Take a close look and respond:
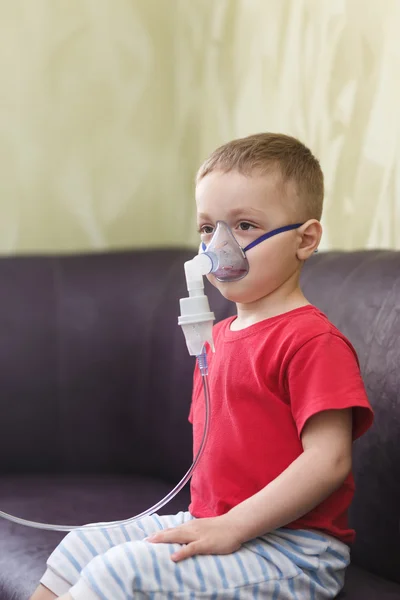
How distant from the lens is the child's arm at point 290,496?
111 centimetres

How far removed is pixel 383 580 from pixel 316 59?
45.4 inches

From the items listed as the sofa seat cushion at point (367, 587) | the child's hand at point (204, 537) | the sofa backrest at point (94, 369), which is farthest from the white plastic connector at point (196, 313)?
the sofa backrest at point (94, 369)

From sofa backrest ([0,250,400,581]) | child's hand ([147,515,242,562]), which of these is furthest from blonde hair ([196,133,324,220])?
A: sofa backrest ([0,250,400,581])

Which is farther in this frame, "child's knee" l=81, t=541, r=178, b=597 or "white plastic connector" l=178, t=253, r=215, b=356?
"white plastic connector" l=178, t=253, r=215, b=356

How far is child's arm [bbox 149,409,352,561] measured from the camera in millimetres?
1113

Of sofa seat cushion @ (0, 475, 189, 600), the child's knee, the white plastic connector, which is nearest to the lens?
the child's knee

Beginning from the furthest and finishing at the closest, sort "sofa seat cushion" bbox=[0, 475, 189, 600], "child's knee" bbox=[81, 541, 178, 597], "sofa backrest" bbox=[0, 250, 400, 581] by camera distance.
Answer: "sofa backrest" bbox=[0, 250, 400, 581] → "sofa seat cushion" bbox=[0, 475, 189, 600] → "child's knee" bbox=[81, 541, 178, 597]

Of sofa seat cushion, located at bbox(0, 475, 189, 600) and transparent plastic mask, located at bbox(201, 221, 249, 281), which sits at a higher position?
transparent plastic mask, located at bbox(201, 221, 249, 281)

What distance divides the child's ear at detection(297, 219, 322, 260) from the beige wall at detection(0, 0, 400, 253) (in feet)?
2.14

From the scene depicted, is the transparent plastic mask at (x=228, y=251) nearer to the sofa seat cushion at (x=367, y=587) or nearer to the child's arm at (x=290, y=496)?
the child's arm at (x=290, y=496)

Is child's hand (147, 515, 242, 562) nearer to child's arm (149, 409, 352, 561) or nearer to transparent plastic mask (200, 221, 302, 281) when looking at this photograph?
child's arm (149, 409, 352, 561)

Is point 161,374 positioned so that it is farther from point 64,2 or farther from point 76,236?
point 64,2

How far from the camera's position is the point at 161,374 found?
1984 mm

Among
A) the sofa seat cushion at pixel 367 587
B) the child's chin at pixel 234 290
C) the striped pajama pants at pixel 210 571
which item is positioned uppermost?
the child's chin at pixel 234 290
